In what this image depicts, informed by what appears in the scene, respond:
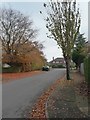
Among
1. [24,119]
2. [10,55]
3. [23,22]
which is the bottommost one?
[24,119]

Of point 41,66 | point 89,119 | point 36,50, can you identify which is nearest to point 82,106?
point 89,119

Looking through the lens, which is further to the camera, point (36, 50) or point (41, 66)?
point (41, 66)

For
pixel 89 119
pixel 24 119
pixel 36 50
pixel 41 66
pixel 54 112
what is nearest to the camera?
pixel 89 119

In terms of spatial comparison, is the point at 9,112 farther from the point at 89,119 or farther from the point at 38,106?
the point at 89,119

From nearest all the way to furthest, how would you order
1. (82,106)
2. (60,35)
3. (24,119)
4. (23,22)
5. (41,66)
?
(24,119) < (82,106) < (60,35) < (23,22) < (41,66)

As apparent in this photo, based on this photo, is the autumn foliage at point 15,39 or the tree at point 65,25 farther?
the autumn foliage at point 15,39

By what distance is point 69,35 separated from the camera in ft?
97.2

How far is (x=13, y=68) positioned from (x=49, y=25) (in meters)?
31.1

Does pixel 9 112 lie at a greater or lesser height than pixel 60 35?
lesser

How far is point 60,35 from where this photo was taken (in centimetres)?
2931

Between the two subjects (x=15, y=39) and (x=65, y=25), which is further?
(x=15, y=39)

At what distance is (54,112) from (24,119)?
1259 millimetres

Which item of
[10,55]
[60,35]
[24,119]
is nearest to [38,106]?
[24,119]

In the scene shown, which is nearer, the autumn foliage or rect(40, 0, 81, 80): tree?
rect(40, 0, 81, 80): tree
